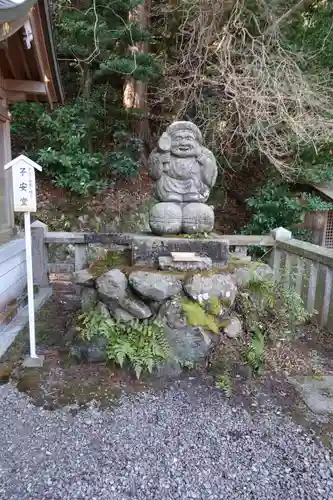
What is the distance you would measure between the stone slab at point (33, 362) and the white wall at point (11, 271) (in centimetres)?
110

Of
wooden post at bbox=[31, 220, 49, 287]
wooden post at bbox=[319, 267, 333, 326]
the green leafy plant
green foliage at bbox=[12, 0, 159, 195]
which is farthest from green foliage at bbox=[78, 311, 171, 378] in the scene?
green foliage at bbox=[12, 0, 159, 195]

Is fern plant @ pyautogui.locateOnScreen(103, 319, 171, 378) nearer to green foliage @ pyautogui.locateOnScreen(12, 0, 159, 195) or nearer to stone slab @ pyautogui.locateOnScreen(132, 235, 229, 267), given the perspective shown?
stone slab @ pyautogui.locateOnScreen(132, 235, 229, 267)

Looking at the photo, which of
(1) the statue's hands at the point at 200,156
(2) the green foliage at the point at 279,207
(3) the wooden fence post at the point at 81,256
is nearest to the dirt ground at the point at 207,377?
(3) the wooden fence post at the point at 81,256

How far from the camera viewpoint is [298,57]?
21.4 feet

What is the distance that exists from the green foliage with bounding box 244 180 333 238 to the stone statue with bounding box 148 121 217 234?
420 cm

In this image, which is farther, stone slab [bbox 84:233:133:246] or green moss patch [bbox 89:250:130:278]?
stone slab [bbox 84:233:133:246]

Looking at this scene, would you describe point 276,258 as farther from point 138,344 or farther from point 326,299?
point 138,344

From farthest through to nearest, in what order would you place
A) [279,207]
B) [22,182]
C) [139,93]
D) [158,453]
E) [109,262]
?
[139,93], [279,207], [109,262], [22,182], [158,453]

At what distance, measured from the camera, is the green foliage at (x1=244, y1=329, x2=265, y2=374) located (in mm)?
2740

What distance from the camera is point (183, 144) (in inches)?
122

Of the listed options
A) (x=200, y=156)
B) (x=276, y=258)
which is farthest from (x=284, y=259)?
(x=200, y=156)

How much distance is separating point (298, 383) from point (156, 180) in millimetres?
2184

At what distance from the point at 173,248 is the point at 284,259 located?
7.93ft

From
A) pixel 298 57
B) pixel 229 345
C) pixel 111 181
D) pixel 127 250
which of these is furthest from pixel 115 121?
pixel 229 345
